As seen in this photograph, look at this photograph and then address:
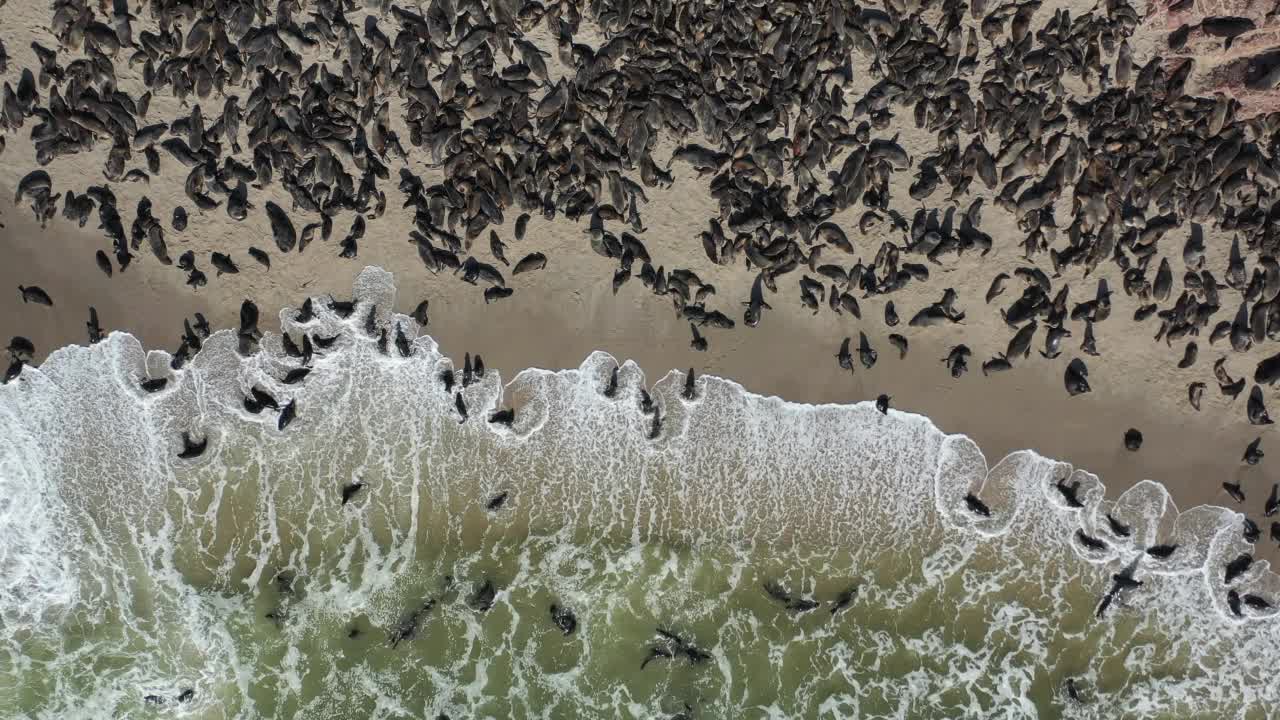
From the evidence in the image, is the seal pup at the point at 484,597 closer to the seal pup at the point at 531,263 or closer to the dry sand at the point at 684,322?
the dry sand at the point at 684,322

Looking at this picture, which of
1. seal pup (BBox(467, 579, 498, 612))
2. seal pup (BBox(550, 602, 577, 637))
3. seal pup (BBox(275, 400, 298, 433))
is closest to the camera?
seal pup (BBox(275, 400, 298, 433))

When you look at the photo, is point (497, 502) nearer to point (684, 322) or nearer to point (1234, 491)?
point (684, 322)

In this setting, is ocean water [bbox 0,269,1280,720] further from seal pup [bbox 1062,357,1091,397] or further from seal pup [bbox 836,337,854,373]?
seal pup [bbox 1062,357,1091,397]

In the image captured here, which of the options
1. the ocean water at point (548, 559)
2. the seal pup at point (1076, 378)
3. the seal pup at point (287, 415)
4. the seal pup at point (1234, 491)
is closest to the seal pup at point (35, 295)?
the ocean water at point (548, 559)

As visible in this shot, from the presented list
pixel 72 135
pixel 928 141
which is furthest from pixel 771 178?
pixel 72 135

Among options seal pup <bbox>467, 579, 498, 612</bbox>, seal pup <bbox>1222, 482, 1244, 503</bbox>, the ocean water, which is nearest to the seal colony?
seal pup <bbox>1222, 482, 1244, 503</bbox>

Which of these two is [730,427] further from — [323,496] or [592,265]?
[323,496]
